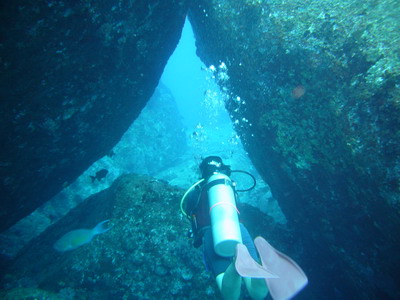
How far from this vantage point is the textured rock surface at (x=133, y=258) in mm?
4043

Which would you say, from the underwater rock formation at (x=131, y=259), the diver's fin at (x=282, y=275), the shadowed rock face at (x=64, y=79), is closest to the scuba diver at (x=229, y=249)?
the diver's fin at (x=282, y=275)

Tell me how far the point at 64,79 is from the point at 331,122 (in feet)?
13.7

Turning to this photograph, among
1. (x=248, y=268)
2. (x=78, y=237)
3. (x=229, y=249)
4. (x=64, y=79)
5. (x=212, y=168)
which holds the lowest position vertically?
(x=248, y=268)

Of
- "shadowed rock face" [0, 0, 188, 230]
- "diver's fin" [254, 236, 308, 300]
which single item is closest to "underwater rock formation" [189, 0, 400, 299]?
"diver's fin" [254, 236, 308, 300]

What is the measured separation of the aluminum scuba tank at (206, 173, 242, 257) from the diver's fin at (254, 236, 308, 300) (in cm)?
38

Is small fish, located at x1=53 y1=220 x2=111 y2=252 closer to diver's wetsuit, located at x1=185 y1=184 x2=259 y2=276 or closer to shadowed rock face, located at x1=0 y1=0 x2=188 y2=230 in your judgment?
shadowed rock face, located at x1=0 y1=0 x2=188 y2=230

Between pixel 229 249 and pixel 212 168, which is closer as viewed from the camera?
pixel 229 249

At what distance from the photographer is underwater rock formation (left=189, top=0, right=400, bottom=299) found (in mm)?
2607

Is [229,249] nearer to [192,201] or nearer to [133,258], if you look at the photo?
[192,201]

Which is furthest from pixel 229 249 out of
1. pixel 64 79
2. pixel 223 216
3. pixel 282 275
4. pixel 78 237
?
pixel 64 79

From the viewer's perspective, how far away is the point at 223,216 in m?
3.03

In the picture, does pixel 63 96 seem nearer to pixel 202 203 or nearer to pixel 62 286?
pixel 202 203

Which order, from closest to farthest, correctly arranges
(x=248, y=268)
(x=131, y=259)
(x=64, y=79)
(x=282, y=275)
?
1. (x=248, y=268)
2. (x=282, y=275)
3. (x=64, y=79)
4. (x=131, y=259)

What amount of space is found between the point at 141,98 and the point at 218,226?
14.5ft
